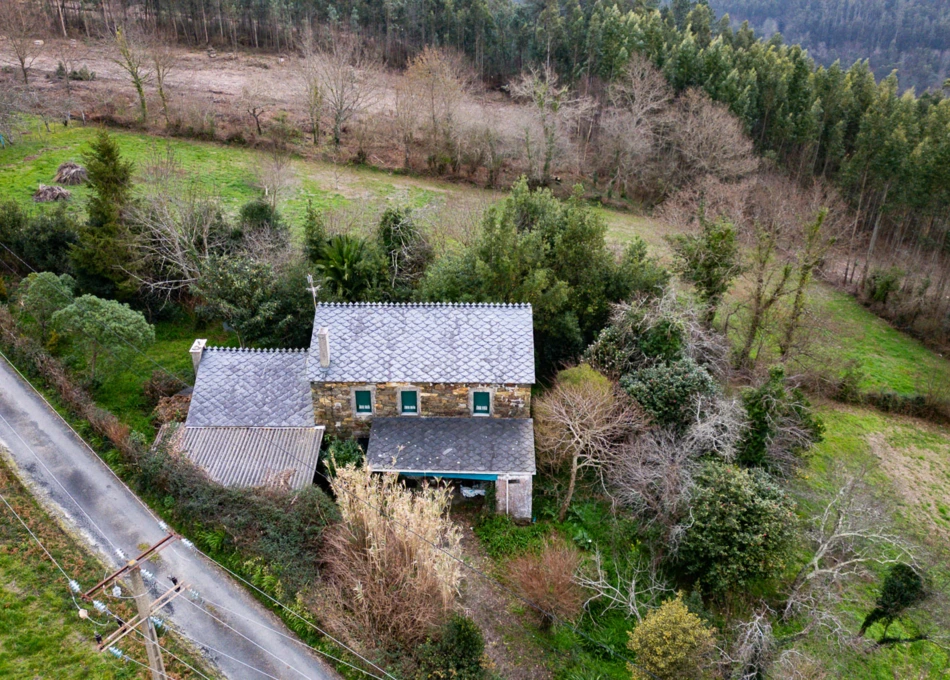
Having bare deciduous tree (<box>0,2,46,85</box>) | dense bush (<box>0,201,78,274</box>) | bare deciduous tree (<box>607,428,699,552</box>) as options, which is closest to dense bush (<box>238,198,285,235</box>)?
dense bush (<box>0,201,78,274</box>)

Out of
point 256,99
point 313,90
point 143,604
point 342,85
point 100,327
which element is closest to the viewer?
point 143,604

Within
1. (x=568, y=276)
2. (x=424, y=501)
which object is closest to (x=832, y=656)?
(x=424, y=501)

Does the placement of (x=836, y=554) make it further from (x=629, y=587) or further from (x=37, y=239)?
(x=37, y=239)

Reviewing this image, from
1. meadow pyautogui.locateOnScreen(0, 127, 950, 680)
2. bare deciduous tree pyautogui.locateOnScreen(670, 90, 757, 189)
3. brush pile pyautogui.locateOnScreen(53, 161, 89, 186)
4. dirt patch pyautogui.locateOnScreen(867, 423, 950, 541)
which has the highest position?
bare deciduous tree pyautogui.locateOnScreen(670, 90, 757, 189)

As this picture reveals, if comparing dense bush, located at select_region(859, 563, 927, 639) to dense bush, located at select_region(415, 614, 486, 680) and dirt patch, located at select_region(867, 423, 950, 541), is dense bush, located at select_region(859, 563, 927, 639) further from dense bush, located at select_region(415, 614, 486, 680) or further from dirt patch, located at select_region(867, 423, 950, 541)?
dense bush, located at select_region(415, 614, 486, 680)

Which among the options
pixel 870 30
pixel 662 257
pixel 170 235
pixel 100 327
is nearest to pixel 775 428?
pixel 662 257

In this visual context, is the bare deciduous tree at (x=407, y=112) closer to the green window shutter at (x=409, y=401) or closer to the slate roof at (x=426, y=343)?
the slate roof at (x=426, y=343)
